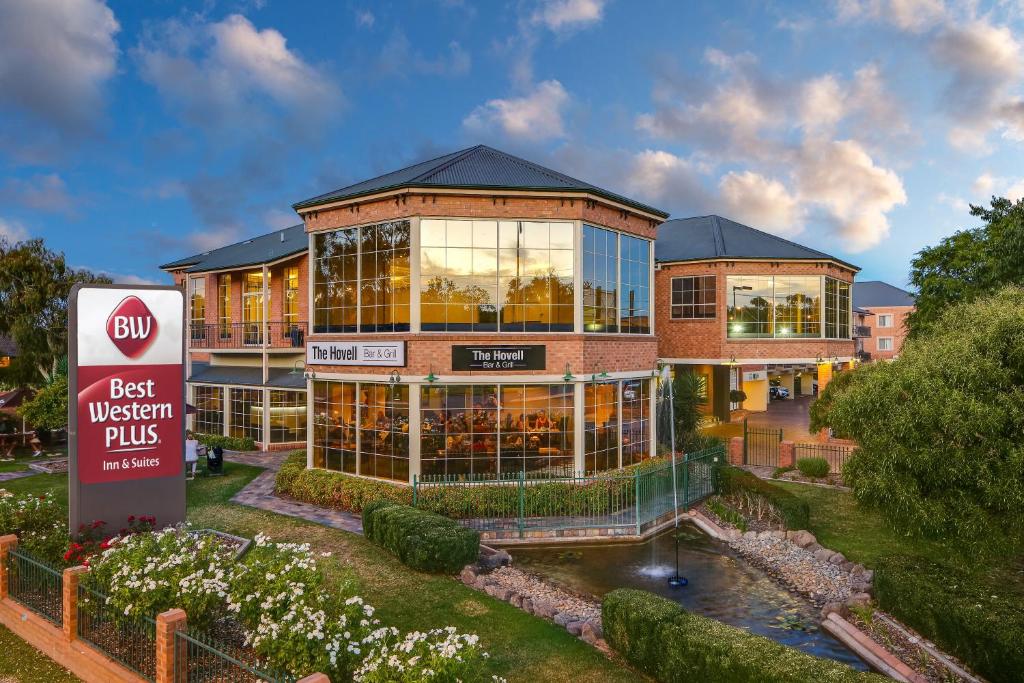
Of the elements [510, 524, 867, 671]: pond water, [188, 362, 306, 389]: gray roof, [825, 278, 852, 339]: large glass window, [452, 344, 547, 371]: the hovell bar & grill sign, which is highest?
[825, 278, 852, 339]: large glass window

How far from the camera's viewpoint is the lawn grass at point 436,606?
8719 millimetres

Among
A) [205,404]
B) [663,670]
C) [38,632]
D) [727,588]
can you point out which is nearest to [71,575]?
[38,632]

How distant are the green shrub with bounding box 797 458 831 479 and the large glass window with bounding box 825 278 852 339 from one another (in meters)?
11.4

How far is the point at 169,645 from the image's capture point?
285 inches

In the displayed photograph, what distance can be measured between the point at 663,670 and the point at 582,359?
35.2 feet

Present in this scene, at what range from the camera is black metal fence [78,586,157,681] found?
7961mm

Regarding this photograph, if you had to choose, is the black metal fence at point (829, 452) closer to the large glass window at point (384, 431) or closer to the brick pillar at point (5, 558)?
the large glass window at point (384, 431)

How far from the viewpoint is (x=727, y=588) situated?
12164 millimetres

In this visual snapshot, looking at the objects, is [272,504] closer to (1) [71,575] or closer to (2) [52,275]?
(1) [71,575]

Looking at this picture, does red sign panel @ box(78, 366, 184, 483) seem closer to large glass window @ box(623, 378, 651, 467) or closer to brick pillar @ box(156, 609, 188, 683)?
brick pillar @ box(156, 609, 188, 683)

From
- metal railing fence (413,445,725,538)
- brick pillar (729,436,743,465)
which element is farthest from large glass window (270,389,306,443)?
brick pillar (729,436,743,465)

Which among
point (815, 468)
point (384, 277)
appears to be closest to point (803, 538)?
point (815, 468)

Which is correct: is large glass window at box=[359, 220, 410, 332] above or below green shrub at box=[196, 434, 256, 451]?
above

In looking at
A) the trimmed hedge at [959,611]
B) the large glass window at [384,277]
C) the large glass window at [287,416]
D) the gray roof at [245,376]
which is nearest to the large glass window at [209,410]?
the gray roof at [245,376]
